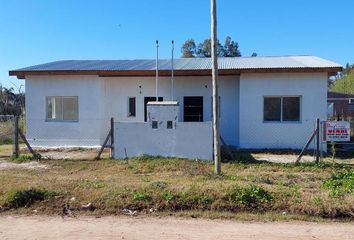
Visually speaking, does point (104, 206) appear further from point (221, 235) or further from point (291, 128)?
point (291, 128)

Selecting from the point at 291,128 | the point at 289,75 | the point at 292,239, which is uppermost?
the point at 289,75

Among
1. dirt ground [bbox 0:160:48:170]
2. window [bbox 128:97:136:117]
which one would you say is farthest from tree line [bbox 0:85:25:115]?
dirt ground [bbox 0:160:48:170]

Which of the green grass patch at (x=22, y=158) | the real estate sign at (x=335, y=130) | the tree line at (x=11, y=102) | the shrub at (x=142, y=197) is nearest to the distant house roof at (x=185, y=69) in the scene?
the real estate sign at (x=335, y=130)

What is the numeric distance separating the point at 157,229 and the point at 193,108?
37.9 ft

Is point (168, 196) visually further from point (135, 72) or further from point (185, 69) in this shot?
point (135, 72)

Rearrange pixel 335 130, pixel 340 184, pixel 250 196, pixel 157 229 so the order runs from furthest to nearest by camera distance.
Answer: pixel 335 130 < pixel 340 184 < pixel 250 196 < pixel 157 229

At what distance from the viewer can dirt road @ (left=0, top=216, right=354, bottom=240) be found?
582 cm

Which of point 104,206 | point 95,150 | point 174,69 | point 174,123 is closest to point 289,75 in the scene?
point 174,69

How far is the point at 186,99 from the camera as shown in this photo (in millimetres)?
17484

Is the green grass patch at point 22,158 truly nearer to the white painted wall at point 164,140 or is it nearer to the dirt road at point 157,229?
the white painted wall at point 164,140

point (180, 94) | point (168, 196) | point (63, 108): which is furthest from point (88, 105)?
point (168, 196)

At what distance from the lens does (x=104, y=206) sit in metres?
7.30

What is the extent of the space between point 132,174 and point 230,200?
389 centimetres

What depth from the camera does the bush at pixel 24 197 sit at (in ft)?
24.5
